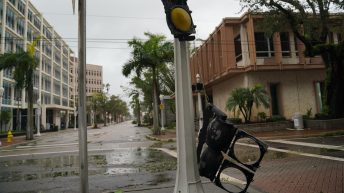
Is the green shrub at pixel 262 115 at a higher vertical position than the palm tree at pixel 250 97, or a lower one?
lower

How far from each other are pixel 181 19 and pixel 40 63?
201 feet

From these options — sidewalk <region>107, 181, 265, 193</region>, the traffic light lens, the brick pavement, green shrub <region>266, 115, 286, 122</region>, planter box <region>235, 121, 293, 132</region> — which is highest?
the traffic light lens

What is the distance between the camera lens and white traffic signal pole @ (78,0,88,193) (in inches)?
189

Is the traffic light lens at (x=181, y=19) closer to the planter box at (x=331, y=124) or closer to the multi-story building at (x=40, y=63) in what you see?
the planter box at (x=331, y=124)

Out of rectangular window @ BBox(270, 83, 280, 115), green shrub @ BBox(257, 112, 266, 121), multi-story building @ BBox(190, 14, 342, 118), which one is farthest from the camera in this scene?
rectangular window @ BBox(270, 83, 280, 115)

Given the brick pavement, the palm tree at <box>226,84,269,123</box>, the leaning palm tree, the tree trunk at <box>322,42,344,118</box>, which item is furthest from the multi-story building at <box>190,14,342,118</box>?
the leaning palm tree

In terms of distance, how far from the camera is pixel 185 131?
473 cm

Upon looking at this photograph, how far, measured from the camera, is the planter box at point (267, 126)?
73.7ft

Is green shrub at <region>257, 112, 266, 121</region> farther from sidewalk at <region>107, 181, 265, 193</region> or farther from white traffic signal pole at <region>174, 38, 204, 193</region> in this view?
white traffic signal pole at <region>174, 38, 204, 193</region>

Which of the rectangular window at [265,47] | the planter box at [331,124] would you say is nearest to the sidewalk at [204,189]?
the planter box at [331,124]

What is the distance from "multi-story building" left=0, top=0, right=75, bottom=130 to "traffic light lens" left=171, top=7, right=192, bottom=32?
28.1 metres

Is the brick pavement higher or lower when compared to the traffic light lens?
lower

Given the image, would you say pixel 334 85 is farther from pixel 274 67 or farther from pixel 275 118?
pixel 275 118

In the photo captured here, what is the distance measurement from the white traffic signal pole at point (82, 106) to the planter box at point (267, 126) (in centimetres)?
1819
